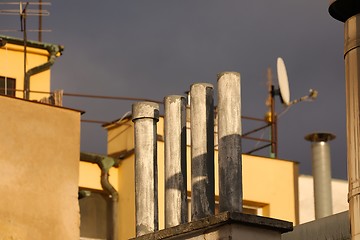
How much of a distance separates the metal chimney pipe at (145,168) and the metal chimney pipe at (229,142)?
1660 mm

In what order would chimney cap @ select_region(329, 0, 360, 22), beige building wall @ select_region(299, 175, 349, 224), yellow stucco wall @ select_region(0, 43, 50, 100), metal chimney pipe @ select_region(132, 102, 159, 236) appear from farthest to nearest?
beige building wall @ select_region(299, 175, 349, 224) → yellow stucco wall @ select_region(0, 43, 50, 100) → metal chimney pipe @ select_region(132, 102, 159, 236) → chimney cap @ select_region(329, 0, 360, 22)

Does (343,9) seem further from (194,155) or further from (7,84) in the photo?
(7,84)

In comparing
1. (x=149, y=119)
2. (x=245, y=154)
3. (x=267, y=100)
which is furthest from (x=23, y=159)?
(x=267, y=100)

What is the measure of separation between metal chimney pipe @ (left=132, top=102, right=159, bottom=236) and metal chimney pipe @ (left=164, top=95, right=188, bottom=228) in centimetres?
35

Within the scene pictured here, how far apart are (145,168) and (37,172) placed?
10.3m

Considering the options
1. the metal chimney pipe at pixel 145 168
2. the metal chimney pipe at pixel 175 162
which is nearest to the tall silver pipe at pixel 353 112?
the metal chimney pipe at pixel 175 162

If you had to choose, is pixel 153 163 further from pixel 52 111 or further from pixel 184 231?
pixel 52 111

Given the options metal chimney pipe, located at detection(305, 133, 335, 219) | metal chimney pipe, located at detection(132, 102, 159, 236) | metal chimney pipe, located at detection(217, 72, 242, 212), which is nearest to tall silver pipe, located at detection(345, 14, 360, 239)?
metal chimney pipe, located at detection(217, 72, 242, 212)

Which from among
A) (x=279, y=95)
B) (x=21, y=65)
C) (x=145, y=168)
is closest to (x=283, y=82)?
(x=279, y=95)

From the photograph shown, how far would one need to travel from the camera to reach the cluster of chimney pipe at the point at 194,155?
2195cm

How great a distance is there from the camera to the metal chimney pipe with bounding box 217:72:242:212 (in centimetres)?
2177

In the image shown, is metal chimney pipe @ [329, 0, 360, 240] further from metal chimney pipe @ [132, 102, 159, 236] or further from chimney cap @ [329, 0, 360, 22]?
metal chimney pipe @ [132, 102, 159, 236]

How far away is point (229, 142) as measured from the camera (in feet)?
72.3

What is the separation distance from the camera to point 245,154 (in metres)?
39.8
